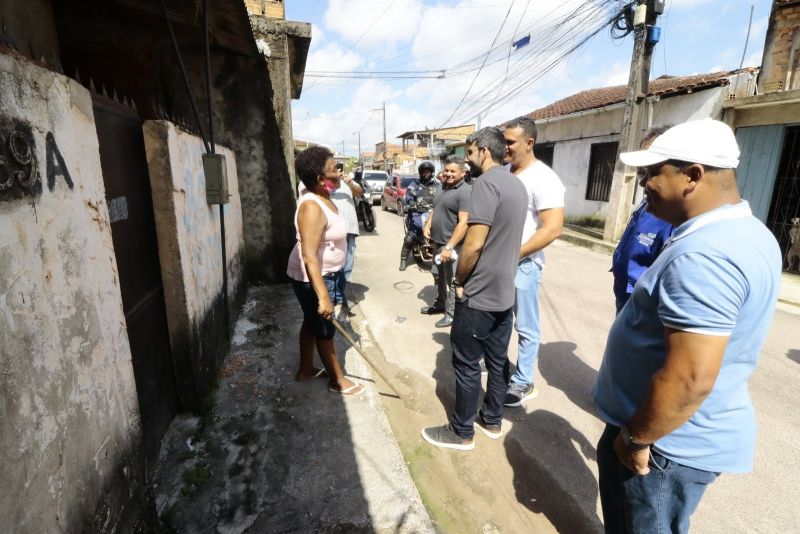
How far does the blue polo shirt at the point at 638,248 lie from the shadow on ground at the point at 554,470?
1.00 meters

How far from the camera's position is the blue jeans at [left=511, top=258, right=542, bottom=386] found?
282 centimetres

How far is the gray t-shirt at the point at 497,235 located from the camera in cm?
216

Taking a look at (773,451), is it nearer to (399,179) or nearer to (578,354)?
(578,354)

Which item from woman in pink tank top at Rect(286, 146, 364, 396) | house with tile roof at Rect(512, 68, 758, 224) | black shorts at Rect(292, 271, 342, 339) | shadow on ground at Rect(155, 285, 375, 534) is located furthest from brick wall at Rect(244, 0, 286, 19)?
house with tile roof at Rect(512, 68, 758, 224)

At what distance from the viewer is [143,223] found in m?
2.26

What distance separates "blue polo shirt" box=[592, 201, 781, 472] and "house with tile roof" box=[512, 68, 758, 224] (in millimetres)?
9145

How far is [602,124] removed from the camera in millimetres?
10945

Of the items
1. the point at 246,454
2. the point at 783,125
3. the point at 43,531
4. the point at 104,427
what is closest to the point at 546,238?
the point at 246,454

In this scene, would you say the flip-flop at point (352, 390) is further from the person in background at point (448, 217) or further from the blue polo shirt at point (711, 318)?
the blue polo shirt at point (711, 318)

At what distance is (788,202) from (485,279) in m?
8.24

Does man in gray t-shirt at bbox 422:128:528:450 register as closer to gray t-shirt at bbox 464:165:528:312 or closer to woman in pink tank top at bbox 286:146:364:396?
gray t-shirt at bbox 464:165:528:312

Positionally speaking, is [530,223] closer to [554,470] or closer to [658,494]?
[554,470]

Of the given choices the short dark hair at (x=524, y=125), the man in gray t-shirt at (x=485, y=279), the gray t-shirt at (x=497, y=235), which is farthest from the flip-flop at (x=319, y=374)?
the short dark hair at (x=524, y=125)

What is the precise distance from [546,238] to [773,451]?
6.47ft
